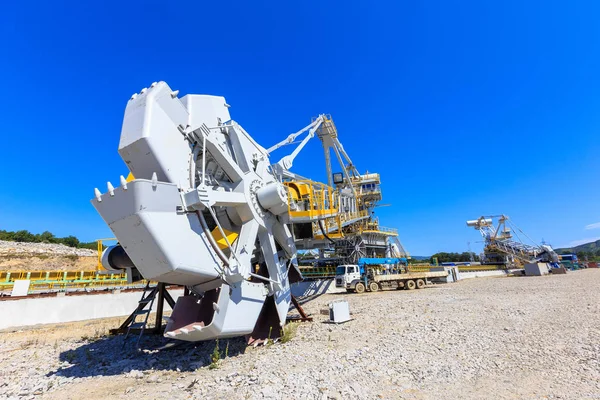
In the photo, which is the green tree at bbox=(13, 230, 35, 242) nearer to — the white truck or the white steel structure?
the white truck

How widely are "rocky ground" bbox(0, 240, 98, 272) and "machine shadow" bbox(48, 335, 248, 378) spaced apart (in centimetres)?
3719

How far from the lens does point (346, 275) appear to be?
959 inches

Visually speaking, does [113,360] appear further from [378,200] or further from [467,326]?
[378,200]

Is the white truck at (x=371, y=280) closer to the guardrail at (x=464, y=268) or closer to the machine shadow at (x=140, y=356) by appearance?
the guardrail at (x=464, y=268)

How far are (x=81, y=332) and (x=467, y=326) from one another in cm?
1477

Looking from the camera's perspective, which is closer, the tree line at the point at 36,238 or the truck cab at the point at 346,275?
the truck cab at the point at 346,275

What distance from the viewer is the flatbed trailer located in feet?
78.8

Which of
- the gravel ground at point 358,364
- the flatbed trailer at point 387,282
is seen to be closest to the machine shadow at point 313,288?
the flatbed trailer at point 387,282

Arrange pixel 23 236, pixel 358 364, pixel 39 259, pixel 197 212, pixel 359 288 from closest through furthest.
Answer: pixel 358 364 → pixel 197 212 → pixel 359 288 → pixel 39 259 → pixel 23 236

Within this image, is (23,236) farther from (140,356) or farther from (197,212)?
(197,212)

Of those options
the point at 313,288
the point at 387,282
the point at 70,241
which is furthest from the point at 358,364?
the point at 70,241

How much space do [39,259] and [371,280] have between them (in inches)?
1658

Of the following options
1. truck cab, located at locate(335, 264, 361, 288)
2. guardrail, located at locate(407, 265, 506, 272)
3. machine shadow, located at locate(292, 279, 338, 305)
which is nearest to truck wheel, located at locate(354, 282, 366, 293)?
truck cab, located at locate(335, 264, 361, 288)

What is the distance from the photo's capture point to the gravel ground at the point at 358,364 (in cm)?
522
